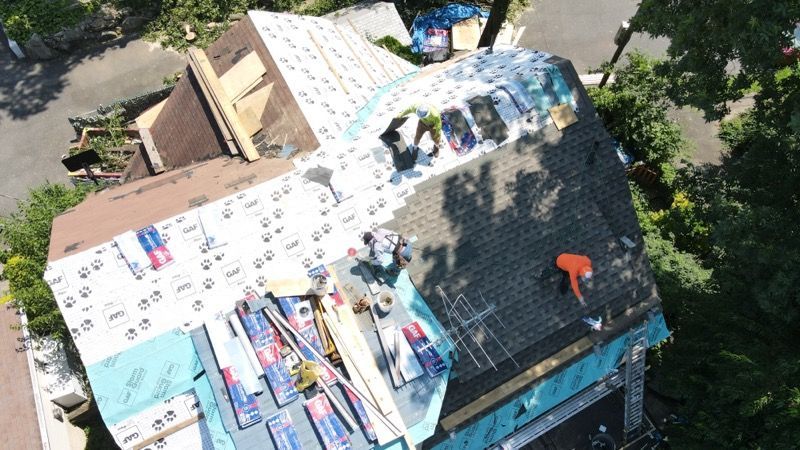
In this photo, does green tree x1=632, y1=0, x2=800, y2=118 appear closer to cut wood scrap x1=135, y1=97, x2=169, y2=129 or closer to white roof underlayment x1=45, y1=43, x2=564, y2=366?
white roof underlayment x1=45, y1=43, x2=564, y2=366

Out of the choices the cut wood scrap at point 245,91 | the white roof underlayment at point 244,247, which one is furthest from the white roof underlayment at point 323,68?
the white roof underlayment at point 244,247

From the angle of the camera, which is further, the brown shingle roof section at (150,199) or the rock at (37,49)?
the rock at (37,49)

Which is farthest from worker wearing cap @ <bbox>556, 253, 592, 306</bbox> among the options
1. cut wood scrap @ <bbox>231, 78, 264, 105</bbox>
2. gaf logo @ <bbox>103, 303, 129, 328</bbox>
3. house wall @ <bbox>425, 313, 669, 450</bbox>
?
gaf logo @ <bbox>103, 303, 129, 328</bbox>

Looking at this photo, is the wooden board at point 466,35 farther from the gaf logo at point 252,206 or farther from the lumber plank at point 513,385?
the lumber plank at point 513,385

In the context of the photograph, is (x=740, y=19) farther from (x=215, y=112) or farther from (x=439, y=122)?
(x=215, y=112)

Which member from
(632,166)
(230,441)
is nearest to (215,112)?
(230,441)

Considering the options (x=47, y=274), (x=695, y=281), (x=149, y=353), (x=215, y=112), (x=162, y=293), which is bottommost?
(x=695, y=281)

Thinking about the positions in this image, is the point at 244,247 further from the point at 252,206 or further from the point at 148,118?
the point at 148,118
